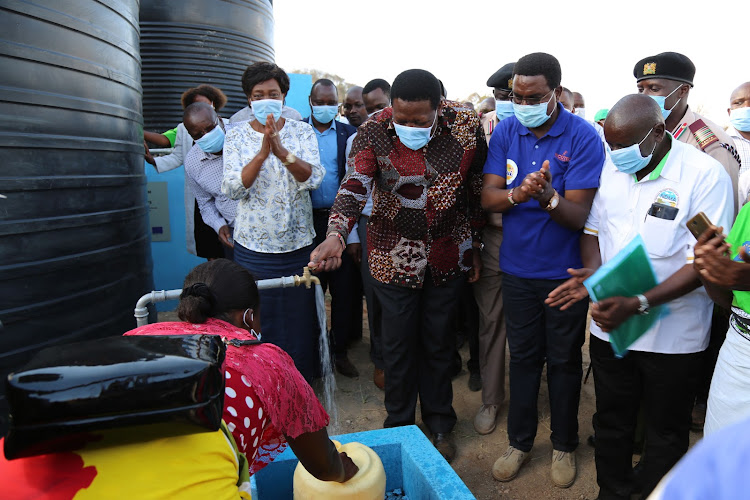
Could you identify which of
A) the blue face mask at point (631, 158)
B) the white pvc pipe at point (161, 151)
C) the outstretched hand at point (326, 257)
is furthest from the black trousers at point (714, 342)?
the white pvc pipe at point (161, 151)

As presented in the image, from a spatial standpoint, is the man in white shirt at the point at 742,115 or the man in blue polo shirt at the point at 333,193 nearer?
the man in white shirt at the point at 742,115

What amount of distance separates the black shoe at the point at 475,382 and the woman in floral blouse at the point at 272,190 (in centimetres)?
151

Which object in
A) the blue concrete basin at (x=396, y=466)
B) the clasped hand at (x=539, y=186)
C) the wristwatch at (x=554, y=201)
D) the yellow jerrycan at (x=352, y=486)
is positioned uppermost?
the clasped hand at (x=539, y=186)

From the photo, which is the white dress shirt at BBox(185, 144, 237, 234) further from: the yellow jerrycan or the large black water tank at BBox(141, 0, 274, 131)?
the large black water tank at BBox(141, 0, 274, 131)

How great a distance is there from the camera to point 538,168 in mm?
2678

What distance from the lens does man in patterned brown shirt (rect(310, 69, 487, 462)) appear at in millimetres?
2678

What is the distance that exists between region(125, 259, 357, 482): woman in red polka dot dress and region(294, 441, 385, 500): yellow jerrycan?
79 millimetres

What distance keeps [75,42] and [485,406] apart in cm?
320

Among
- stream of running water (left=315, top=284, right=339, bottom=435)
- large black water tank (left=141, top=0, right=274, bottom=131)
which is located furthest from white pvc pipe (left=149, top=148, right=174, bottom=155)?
stream of running water (left=315, top=284, right=339, bottom=435)

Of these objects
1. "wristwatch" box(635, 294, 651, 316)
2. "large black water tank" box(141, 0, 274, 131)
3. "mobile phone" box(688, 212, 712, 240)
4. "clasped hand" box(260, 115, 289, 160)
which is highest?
"large black water tank" box(141, 0, 274, 131)

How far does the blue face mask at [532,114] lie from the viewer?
259 cm

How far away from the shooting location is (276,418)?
1.48m

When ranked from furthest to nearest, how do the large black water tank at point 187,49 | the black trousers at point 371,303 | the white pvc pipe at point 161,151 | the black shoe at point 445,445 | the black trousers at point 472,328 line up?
the large black water tank at point 187,49 < the white pvc pipe at point 161,151 < the black trousers at point 472,328 < the black trousers at point 371,303 < the black shoe at point 445,445

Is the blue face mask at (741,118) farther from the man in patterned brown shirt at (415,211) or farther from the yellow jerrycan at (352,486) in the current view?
the yellow jerrycan at (352,486)
